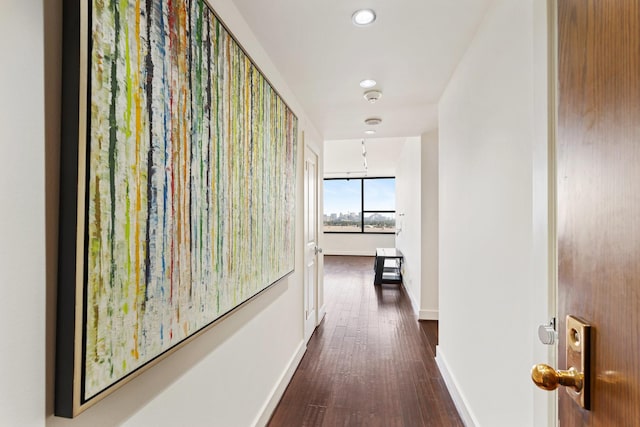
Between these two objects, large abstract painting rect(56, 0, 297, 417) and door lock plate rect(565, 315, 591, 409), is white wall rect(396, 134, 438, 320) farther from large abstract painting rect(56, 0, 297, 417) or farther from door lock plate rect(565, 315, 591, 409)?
door lock plate rect(565, 315, 591, 409)

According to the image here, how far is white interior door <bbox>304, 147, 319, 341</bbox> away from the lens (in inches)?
115

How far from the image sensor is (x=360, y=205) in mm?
9594

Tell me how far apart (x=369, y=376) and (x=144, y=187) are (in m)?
2.25

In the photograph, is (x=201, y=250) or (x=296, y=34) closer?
(x=201, y=250)

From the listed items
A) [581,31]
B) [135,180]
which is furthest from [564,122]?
[135,180]

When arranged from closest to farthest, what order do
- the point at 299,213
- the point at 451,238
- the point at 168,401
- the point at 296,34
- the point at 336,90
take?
the point at 168,401 → the point at 296,34 → the point at 451,238 → the point at 336,90 → the point at 299,213

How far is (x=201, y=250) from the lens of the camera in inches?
42.4

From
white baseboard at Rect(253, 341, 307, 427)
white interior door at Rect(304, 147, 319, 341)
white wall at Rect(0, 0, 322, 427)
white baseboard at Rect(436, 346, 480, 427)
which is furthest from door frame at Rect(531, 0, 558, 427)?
white interior door at Rect(304, 147, 319, 341)

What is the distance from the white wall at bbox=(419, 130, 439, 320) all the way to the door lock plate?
129 inches

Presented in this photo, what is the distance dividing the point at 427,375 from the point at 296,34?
2551mm

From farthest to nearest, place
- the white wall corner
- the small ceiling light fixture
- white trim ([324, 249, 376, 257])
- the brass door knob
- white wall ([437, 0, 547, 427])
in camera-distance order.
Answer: white trim ([324, 249, 376, 257]) < the white wall corner < the small ceiling light fixture < white wall ([437, 0, 547, 427]) < the brass door knob

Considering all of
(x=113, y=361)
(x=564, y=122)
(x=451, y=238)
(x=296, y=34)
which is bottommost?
(x=113, y=361)

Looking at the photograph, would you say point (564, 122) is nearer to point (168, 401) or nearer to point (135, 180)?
point (135, 180)

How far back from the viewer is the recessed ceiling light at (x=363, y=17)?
143 centimetres
